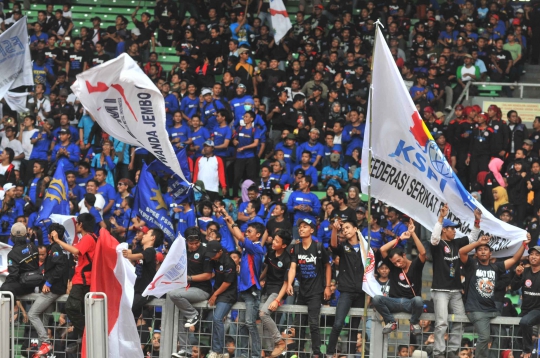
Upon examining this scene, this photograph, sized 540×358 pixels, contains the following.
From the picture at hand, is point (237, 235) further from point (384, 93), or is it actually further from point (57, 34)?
point (57, 34)

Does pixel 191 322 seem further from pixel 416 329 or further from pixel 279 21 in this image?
pixel 279 21

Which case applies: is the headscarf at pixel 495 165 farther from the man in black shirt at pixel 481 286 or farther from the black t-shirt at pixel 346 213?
the man in black shirt at pixel 481 286

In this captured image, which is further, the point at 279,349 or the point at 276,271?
the point at 276,271

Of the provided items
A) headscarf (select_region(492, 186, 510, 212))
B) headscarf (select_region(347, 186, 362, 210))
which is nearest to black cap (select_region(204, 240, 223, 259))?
headscarf (select_region(347, 186, 362, 210))

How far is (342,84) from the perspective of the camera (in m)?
22.0

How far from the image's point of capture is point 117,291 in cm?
Result: 1269

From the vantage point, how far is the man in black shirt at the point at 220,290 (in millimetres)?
12984

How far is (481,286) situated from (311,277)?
81.3 inches

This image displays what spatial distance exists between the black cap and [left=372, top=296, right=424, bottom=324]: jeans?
2.14 metres

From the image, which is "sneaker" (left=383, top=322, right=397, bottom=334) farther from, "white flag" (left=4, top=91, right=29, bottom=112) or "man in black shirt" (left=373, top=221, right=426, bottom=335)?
"white flag" (left=4, top=91, right=29, bottom=112)

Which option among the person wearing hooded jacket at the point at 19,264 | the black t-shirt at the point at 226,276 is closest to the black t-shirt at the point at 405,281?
the black t-shirt at the point at 226,276

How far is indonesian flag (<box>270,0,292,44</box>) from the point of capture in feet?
78.4

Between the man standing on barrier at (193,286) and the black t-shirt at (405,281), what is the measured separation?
2.27 meters

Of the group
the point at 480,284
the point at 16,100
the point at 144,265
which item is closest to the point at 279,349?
the point at 144,265
